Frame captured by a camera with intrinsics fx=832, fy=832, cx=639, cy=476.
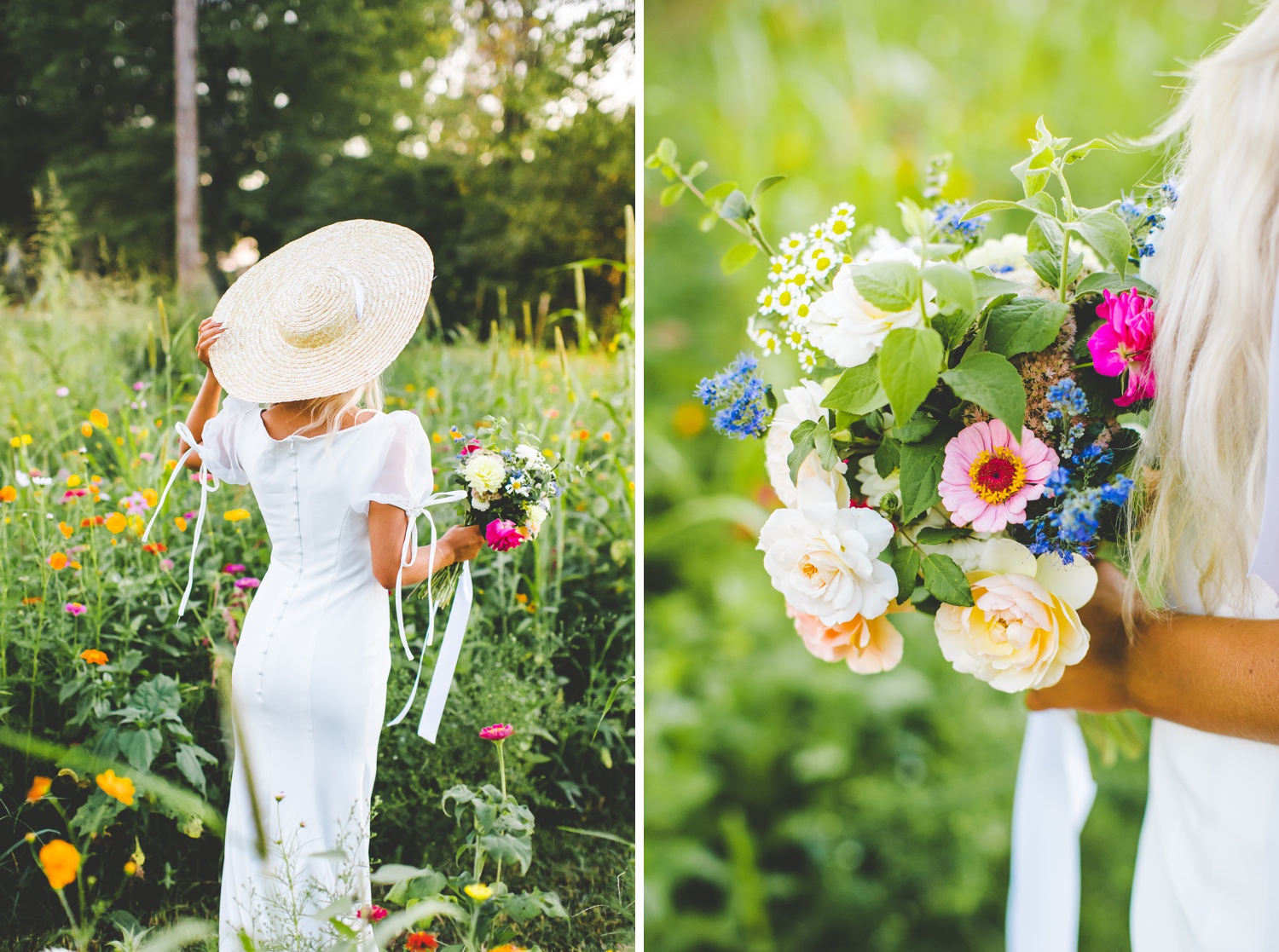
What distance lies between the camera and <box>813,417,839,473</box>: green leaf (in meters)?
0.94

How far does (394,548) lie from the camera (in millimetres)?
1233

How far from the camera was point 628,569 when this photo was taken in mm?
1851

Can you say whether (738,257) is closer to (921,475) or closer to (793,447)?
(793,447)

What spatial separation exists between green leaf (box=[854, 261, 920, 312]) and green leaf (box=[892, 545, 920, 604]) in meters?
0.28

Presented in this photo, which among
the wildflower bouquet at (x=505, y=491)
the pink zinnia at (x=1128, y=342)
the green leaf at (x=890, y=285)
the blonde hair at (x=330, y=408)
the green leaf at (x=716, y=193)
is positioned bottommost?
the wildflower bouquet at (x=505, y=491)

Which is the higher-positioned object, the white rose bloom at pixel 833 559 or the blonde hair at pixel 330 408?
the blonde hair at pixel 330 408

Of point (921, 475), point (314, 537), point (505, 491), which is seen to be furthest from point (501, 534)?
point (921, 475)

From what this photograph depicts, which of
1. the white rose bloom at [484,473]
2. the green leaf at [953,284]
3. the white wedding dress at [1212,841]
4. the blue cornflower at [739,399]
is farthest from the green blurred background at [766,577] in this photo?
the green leaf at [953,284]

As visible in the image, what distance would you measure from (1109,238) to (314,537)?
3.65 feet

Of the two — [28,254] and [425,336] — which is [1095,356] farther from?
[28,254]

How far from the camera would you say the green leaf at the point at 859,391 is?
88cm

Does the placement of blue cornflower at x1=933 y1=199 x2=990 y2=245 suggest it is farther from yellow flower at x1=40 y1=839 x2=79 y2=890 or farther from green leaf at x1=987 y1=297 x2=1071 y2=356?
yellow flower at x1=40 y1=839 x2=79 y2=890

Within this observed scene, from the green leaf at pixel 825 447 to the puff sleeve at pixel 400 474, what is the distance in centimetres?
59

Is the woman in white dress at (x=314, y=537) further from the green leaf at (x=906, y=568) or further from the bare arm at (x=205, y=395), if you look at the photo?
the green leaf at (x=906, y=568)
